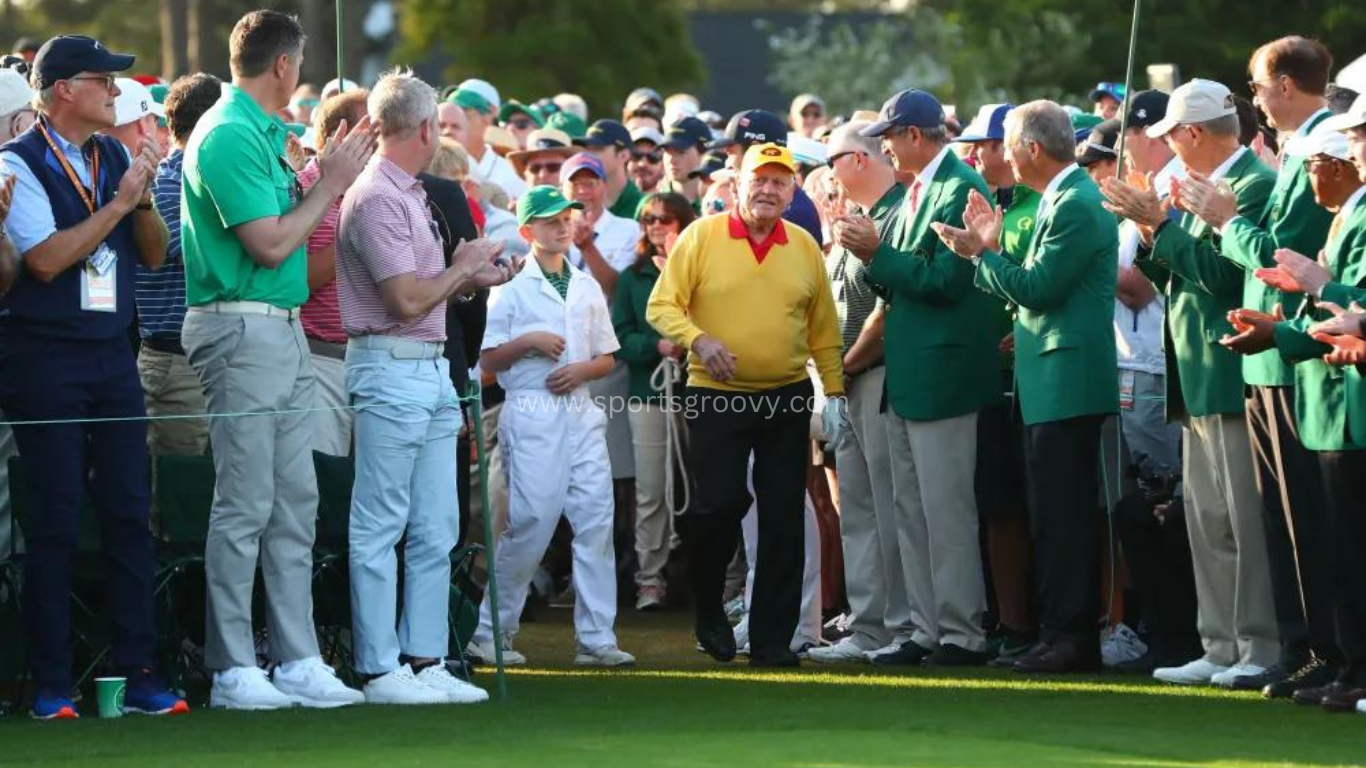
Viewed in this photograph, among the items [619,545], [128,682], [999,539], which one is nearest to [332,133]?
[128,682]

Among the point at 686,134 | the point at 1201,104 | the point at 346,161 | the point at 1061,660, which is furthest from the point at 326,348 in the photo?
the point at 686,134

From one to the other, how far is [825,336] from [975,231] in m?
1.01

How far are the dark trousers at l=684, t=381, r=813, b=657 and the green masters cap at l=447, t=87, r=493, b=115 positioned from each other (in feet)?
20.0

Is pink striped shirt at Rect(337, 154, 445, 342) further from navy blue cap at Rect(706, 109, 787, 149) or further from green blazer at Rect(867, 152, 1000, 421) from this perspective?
navy blue cap at Rect(706, 109, 787, 149)

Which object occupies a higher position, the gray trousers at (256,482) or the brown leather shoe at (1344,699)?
the gray trousers at (256,482)

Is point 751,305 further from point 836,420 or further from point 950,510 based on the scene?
point 950,510

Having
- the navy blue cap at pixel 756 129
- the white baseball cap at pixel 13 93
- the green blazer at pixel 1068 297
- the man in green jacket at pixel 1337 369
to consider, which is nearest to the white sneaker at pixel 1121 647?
the green blazer at pixel 1068 297

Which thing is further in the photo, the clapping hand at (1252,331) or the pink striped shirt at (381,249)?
the pink striped shirt at (381,249)

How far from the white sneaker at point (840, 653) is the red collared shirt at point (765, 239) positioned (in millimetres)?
1735

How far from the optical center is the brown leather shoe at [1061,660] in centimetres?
1068

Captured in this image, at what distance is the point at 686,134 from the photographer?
53.2 ft

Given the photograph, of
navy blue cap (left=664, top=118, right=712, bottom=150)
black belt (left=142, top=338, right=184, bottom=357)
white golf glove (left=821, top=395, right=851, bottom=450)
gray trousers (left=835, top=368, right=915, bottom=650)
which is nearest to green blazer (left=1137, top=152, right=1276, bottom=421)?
gray trousers (left=835, top=368, right=915, bottom=650)

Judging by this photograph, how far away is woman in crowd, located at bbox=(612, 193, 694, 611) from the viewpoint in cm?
1359

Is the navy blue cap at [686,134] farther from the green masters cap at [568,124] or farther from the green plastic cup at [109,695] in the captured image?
the green plastic cup at [109,695]
